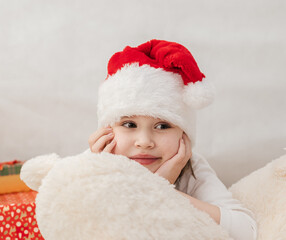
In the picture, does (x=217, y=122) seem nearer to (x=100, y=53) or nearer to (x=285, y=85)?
(x=285, y=85)

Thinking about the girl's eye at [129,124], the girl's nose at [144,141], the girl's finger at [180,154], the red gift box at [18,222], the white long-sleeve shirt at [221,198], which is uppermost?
the girl's eye at [129,124]

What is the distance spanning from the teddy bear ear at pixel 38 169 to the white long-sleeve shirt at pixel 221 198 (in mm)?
370

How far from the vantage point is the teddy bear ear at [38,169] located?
0.77 metres

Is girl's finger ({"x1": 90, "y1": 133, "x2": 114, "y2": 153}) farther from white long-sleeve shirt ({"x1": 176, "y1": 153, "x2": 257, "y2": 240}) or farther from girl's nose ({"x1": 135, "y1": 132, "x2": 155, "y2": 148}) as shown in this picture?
white long-sleeve shirt ({"x1": 176, "y1": 153, "x2": 257, "y2": 240})

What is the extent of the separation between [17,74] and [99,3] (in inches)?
15.7

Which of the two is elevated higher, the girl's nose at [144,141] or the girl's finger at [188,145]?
the girl's nose at [144,141]

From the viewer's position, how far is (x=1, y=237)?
0.82 m

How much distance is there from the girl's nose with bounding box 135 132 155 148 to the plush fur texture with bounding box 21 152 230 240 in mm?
198

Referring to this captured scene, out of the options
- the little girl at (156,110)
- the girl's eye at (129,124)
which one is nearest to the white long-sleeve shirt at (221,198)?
the little girl at (156,110)

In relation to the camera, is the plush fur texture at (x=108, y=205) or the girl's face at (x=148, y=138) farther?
the girl's face at (x=148, y=138)

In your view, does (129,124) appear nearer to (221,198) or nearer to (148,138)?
(148,138)

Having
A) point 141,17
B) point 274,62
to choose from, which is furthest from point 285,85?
point 141,17

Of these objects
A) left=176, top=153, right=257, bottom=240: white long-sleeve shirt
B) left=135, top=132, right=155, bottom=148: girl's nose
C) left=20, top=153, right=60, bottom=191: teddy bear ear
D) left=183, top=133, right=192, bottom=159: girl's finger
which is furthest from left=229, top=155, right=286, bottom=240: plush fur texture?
left=20, top=153, right=60, bottom=191: teddy bear ear

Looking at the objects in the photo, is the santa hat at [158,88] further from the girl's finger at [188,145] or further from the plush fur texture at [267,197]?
the plush fur texture at [267,197]
